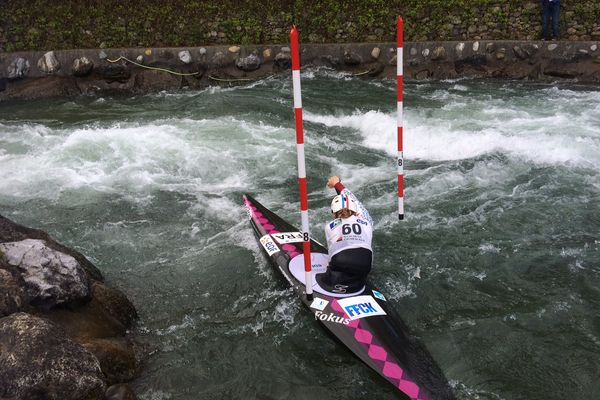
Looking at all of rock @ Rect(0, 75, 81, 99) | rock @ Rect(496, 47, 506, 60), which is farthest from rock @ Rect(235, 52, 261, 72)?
rock @ Rect(496, 47, 506, 60)

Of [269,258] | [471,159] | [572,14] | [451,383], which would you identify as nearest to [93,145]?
[269,258]

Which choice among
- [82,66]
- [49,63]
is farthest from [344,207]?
[49,63]

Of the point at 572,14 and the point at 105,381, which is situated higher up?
the point at 572,14

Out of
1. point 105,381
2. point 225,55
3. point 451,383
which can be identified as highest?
point 225,55

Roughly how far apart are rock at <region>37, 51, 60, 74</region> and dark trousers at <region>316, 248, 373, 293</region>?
393 inches

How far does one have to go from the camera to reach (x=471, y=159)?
7.36 m

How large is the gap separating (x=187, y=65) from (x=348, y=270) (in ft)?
28.5

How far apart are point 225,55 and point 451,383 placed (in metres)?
9.55

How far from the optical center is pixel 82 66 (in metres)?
11.8

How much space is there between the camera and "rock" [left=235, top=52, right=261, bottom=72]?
38.3ft

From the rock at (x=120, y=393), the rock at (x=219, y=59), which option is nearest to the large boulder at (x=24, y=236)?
the rock at (x=120, y=393)

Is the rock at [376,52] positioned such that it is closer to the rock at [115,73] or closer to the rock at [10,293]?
the rock at [115,73]

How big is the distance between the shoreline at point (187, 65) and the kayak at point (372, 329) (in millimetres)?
7245

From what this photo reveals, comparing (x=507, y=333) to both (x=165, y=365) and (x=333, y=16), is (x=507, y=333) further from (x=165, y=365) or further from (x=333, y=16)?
(x=333, y=16)
